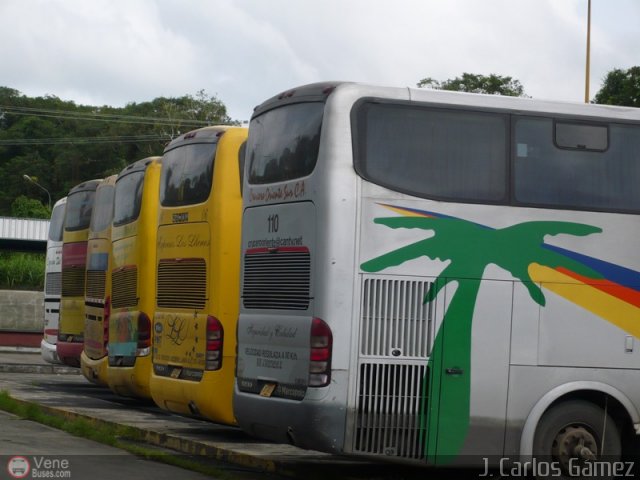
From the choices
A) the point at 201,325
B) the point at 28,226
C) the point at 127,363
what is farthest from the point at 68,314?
the point at 28,226

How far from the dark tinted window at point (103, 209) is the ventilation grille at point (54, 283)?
4381 mm

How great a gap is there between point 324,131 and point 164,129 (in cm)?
8331

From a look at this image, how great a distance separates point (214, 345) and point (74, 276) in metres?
10.5

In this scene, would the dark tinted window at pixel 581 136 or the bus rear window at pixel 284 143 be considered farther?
the dark tinted window at pixel 581 136

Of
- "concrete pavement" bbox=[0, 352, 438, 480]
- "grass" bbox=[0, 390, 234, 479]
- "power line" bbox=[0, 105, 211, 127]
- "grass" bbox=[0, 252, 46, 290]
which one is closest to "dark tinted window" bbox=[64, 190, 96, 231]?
"concrete pavement" bbox=[0, 352, 438, 480]

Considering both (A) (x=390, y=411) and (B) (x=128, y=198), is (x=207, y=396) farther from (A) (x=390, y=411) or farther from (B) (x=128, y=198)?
(B) (x=128, y=198)

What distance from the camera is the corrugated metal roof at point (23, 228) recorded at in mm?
61031

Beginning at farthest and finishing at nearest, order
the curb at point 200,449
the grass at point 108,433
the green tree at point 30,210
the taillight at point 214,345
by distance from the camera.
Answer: the green tree at point 30,210, the taillight at point 214,345, the grass at point 108,433, the curb at point 200,449

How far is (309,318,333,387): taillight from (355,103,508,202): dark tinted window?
4.56 ft

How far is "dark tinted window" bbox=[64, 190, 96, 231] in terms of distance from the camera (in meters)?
23.9

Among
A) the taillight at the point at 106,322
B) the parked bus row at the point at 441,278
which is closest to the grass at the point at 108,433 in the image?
the parked bus row at the point at 441,278

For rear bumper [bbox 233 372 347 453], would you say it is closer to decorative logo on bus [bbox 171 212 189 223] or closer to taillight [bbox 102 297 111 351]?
decorative logo on bus [bbox 171 212 189 223]

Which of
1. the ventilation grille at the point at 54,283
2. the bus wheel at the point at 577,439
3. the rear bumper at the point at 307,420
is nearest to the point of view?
the rear bumper at the point at 307,420

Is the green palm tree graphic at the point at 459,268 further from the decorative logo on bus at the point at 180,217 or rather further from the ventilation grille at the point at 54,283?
the ventilation grille at the point at 54,283
